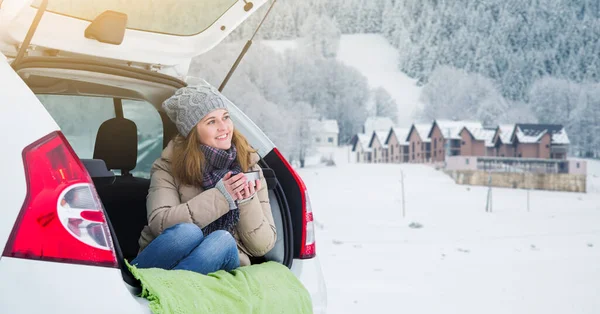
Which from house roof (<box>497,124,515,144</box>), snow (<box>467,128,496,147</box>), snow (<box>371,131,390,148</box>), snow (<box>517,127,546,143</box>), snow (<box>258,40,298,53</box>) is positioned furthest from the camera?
snow (<box>371,131,390,148</box>)

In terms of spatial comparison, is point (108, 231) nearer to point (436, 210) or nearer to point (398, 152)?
point (436, 210)

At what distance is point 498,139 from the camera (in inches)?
1420

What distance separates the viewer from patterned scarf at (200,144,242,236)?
2436 millimetres

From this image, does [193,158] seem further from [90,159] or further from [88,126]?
[88,126]

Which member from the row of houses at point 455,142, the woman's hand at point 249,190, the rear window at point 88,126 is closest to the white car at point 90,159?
the woman's hand at point 249,190

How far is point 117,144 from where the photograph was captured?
10.4ft

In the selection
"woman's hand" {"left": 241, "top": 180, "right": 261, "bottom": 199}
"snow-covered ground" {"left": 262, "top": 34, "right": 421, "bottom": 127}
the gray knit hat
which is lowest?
"woman's hand" {"left": 241, "top": 180, "right": 261, "bottom": 199}

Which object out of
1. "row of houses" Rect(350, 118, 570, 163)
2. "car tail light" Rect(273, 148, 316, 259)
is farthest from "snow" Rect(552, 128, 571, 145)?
"car tail light" Rect(273, 148, 316, 259)

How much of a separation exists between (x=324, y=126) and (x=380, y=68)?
12898 millimetres

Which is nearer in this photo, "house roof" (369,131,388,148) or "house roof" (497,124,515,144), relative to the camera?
"house roof" (497,124,515,144)

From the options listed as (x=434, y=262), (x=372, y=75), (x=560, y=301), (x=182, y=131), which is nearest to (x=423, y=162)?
(x=372, y=75)

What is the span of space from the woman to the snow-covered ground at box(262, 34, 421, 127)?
3799 centimetres

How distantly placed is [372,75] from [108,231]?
42786 millimetres

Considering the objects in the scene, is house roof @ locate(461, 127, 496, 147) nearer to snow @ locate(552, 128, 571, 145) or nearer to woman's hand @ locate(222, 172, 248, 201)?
snow @ locate(552, 128, 571, 145)
